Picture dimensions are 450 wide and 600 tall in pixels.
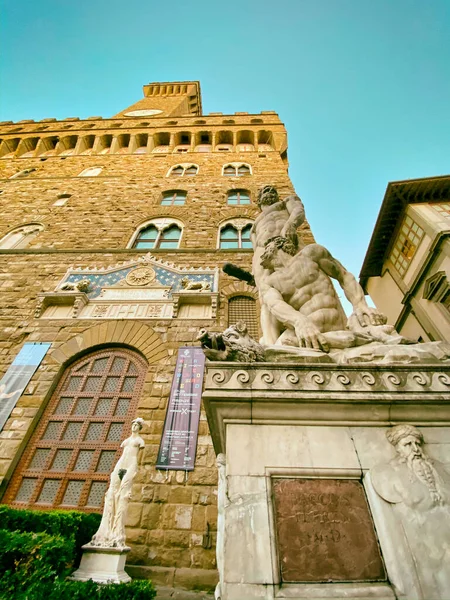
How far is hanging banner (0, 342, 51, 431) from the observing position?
227 inches

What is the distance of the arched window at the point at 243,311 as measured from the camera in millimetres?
7369

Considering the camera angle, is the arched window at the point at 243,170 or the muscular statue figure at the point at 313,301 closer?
the muscular statue figure at the point at 313,301

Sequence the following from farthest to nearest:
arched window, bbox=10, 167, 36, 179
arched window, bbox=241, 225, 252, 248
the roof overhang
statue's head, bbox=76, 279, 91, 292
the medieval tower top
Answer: the medieval tower top
arched window, bbox=10, 167, 36, 179
the roof overhang
arched window, bbox=241, 225, 252, 248
statue's head, bbox=76, 279, 91, 292

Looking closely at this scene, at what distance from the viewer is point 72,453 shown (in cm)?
530

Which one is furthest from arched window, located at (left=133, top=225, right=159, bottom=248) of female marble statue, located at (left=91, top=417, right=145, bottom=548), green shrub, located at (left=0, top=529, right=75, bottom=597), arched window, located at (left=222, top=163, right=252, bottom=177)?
green shrub, located at (left=0, top=529, right=75, bottom=597)

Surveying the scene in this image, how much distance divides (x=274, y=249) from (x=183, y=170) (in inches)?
518

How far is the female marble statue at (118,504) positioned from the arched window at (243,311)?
12.9 ft

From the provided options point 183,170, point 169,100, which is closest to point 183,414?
point 183,170

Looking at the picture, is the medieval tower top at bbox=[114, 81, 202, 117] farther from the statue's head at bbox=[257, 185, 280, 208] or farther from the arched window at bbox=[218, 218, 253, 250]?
the statue's head at bbox=[257, 185, 280, 208]

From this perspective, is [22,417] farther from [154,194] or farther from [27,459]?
[154,194]

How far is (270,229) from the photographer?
3609 millimetres

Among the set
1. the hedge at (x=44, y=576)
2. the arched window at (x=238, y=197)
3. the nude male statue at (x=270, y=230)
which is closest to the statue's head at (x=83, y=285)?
the nude male statue at (x=270, y=230)

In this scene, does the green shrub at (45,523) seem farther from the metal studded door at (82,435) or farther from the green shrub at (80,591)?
the metal studded door at (82,435)

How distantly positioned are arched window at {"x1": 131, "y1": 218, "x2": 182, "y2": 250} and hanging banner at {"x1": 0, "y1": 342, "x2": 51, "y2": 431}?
456cm
